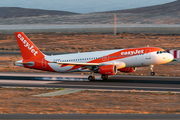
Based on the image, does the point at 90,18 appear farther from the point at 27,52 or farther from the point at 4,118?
the point at 4,118

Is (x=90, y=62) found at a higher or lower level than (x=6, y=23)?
lower

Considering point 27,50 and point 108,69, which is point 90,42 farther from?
point 108,69

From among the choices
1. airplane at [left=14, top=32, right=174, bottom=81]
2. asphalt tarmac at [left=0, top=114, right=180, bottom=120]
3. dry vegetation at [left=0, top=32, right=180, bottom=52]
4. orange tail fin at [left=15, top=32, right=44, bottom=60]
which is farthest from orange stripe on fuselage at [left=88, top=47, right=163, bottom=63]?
dry vegetation at [left=0, top=32, right=180, bottom=52]

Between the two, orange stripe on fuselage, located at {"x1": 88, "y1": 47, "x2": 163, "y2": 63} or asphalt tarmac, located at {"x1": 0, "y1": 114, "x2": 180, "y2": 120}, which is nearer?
asphalt tarmac, located at {"x1": 0, "y1": 114, "x2": 180, "y2": 120}

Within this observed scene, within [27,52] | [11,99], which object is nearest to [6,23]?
[27,52]

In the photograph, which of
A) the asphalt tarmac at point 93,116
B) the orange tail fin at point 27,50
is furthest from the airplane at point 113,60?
the asphalt tarmac at point 93,116

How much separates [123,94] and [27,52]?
19.7 meters

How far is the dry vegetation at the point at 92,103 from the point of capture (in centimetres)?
1952

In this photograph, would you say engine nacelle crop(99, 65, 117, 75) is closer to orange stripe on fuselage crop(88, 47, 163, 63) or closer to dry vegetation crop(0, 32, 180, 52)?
orange stripe on fuselage crop(88, 47, 163, 63)

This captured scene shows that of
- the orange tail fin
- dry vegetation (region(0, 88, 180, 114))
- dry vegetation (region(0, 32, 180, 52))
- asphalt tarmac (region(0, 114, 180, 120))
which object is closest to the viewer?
asphalt tarmac (region(0, 114, 180, 120))

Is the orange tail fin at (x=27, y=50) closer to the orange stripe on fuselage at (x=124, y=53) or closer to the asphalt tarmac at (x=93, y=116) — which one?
the orange stripe on fuselage at (x=124, y=53)

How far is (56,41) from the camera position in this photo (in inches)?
4156

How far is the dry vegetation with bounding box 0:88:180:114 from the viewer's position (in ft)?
64.0

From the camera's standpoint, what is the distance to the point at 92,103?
74.5 ft
